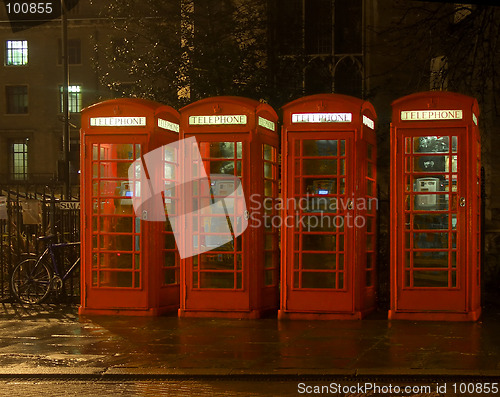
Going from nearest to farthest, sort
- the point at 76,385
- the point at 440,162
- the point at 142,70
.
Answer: the point at 76,385
the point at 440,162
the point at 142,70

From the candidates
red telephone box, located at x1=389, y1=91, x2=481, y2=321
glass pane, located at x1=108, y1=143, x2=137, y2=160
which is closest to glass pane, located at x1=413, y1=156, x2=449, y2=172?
red telephone box, located at x1=389, y1=91, x2=481, y2=321

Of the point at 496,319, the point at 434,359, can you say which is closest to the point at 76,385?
the point at 434,359

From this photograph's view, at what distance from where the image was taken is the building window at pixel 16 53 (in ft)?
Result: 170

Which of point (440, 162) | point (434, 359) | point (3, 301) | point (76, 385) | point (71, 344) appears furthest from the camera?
point (3, 301)

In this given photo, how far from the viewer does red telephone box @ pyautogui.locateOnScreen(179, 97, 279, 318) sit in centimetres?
1044

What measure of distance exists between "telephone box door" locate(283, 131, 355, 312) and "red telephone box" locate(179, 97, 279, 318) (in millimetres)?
425

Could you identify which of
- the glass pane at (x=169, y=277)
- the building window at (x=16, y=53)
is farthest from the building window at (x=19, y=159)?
the glass pane at (x=169, y=277)

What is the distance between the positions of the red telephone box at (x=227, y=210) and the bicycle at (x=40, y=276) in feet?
7.76

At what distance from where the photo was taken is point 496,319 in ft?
34.4

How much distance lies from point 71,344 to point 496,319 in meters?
5.33

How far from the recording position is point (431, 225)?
10.3m

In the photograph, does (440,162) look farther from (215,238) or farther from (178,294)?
(178,294)

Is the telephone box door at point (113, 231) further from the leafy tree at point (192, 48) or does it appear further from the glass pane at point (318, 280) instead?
the leafy tree at point (192, 48)

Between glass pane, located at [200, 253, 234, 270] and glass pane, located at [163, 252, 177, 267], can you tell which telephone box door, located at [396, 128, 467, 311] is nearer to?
glass pane, located at [200, 253, 234, 270]
